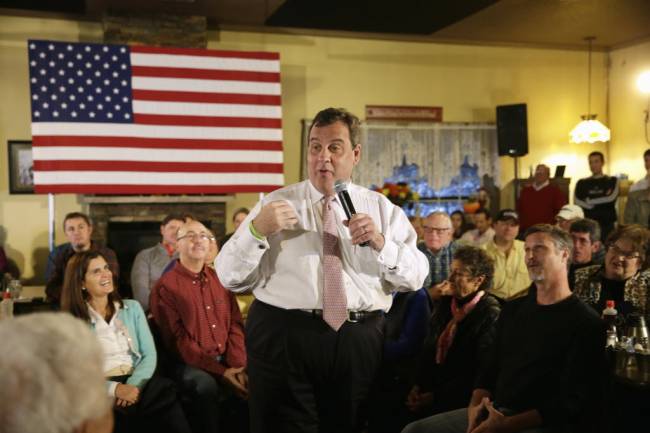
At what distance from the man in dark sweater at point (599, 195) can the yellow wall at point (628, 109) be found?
0.98m

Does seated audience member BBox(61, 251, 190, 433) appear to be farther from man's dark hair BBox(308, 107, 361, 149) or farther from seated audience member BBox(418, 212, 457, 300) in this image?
seated audience member BBox(418, 212, 457, 300)

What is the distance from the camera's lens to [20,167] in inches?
289

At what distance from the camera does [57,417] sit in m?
0.87

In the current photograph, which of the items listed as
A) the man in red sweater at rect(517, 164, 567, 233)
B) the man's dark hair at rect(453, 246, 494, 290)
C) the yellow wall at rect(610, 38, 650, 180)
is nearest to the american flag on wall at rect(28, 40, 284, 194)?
the man in red sweater at rect(517, 164, 567, 233)

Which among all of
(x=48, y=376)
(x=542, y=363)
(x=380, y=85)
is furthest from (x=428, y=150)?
(x=48, y=376)

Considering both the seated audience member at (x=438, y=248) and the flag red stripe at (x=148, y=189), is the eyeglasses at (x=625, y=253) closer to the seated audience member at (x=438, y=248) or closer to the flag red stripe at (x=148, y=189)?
the seated audience member at (x=438, y=248)

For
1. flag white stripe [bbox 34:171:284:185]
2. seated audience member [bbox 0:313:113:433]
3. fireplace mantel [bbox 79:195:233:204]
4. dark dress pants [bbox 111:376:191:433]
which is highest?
flag white stripe [bbox 34:171:284:185]

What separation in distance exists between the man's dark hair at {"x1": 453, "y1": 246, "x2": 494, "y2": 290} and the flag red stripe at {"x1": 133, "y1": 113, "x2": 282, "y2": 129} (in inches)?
152

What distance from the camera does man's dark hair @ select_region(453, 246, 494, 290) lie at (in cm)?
319

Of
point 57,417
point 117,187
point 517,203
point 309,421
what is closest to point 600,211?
point 517,203

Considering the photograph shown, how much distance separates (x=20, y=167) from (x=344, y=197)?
6.41 m

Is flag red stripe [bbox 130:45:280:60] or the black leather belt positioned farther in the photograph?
flag red stripe [bbox 130:45:280:60]

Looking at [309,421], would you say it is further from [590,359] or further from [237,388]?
[237,388]

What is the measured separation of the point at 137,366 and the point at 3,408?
8.30ft
